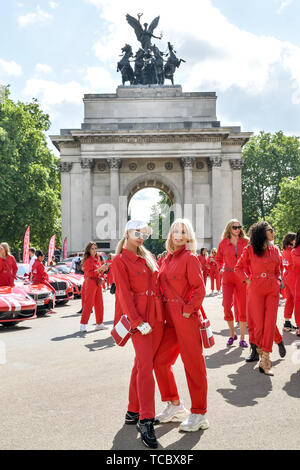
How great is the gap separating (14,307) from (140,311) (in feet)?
27.1

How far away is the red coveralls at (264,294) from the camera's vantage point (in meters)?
7.25

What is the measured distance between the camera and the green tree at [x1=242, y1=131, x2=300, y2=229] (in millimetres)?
65312

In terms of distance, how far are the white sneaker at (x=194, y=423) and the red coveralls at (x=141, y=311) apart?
37 centimetres

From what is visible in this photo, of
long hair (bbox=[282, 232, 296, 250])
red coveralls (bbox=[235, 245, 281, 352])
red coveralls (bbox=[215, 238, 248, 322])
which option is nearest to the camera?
red coveralls (bbox=[235, 245, 281, 352])

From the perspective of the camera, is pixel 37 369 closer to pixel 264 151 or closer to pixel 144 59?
pixel 144 59

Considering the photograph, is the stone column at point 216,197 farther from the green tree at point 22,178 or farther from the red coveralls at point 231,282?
the red coveralls at point 231,282

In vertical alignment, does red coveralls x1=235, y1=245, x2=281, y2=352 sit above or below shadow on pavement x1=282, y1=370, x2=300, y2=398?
above

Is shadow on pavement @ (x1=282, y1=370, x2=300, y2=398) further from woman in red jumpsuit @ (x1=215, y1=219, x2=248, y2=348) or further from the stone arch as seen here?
the stone arch

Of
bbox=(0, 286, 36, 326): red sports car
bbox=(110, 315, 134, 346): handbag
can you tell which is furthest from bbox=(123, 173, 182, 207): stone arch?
bbox=(110, 315, 134, 346): handbag

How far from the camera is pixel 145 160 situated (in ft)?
145

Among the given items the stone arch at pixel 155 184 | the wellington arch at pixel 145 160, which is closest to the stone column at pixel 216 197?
the wellington arch at pixel 145 160

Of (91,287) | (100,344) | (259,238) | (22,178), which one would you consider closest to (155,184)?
(22,178)

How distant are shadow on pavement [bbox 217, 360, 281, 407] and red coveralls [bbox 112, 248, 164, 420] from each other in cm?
138
